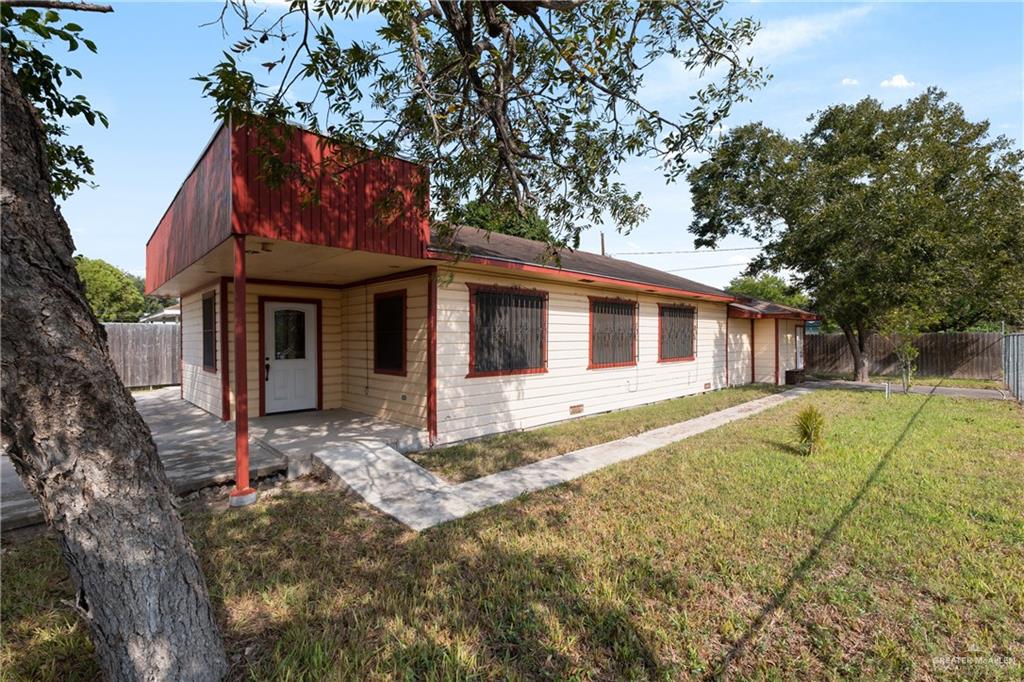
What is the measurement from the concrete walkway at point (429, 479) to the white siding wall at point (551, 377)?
1418 mm

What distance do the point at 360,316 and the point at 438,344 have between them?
7.68ft

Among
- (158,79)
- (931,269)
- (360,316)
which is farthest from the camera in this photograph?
(931,269)

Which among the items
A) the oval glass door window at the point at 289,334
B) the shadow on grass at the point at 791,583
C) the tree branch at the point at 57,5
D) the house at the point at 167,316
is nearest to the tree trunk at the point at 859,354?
the shadow on grass at the point at 791,583

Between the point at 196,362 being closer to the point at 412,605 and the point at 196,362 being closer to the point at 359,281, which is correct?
the point at 359,281

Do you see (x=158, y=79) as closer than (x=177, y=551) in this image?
No

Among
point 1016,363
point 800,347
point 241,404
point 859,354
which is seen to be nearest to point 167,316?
point 241,404

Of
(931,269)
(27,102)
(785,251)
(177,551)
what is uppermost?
(785,251)

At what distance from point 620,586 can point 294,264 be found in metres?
5.85

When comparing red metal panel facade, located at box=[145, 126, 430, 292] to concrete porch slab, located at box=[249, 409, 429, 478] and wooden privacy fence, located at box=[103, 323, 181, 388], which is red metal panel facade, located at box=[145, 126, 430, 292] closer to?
concrete porch slab, located at box=[249, 409, 429, 478]

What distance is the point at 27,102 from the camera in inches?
72.8

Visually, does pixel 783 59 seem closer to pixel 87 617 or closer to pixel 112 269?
pixel 87 617

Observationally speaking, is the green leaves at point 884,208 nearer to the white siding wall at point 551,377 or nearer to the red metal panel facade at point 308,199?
the white siding wall at point 551,377

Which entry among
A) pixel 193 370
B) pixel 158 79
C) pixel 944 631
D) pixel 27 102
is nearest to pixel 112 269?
pixel 193 370

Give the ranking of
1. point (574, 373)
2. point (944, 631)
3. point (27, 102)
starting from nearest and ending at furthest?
point (27, 102) < point (944, 631) < point (574, 373)
